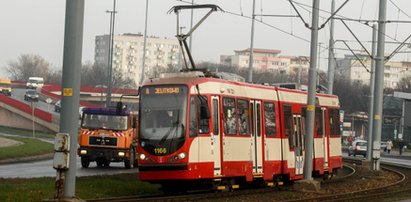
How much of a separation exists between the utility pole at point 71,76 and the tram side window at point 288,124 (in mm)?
13703

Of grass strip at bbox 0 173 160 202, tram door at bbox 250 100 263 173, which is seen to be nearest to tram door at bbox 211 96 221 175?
tram door at bbox 250 100 263 173

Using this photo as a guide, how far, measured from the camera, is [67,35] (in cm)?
1439

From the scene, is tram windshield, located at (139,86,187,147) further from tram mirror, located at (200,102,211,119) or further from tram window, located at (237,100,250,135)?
tram window, located at (237,100,250,135)

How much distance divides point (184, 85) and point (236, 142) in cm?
262

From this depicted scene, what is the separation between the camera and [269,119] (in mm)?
26047

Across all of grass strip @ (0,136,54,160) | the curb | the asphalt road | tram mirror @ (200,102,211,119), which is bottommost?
the curb

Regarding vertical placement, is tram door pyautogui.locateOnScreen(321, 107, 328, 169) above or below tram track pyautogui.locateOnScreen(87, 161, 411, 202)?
above

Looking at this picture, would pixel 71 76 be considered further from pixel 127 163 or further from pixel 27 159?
pixel 27 159

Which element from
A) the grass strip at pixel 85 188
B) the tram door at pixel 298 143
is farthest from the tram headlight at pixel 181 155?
the tram door at pixel 298 143

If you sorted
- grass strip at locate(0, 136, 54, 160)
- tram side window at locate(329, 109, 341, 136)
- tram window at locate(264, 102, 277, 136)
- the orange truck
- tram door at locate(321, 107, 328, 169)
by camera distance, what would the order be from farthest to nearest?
grass strip at locate(0, 136, 54, 160) < the orange truck < tram side window at locate(329, 109, 341, 136) < tram door at locate(321, 107, 328, 169) < tram window at locate(264, 102, 277, 136)

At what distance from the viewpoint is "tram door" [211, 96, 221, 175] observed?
22.4 meters

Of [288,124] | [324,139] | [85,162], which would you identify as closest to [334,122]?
[324,139]

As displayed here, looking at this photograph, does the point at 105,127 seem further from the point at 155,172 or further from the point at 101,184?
the point at 155,172

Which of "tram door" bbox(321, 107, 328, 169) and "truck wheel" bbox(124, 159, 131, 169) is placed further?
"truck wheel" bbox(124, 159, 131, 169)
